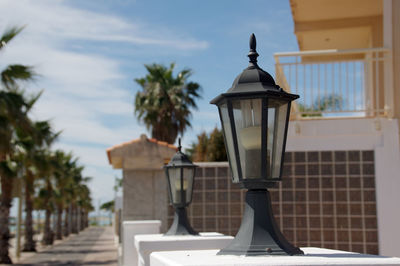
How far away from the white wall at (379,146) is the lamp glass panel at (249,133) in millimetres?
5779

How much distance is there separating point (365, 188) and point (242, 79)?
636 cm

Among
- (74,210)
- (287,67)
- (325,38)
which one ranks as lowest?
(74,210)

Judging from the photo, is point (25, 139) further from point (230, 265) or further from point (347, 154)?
point (230, 265)

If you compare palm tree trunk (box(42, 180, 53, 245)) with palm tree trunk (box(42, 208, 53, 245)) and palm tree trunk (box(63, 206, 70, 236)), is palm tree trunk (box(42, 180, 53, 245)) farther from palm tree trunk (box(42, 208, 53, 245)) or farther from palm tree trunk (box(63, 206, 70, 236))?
palm tree trunk (box(63, 206, 70, 236))

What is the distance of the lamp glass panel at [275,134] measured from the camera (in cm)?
336

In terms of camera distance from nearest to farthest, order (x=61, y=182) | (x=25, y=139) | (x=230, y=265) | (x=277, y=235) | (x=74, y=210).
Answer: (x=230, y=265) → (x=277, y=235) → (x=25, y=139) → (x=61, y=182) → (x=74, y=210)

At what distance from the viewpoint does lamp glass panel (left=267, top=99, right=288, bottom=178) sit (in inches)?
132


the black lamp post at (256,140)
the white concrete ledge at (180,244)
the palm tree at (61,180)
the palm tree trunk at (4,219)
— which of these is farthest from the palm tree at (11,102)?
the palm tree at (61,180)

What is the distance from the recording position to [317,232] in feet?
31.2

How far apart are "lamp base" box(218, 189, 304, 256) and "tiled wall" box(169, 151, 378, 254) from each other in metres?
6.14

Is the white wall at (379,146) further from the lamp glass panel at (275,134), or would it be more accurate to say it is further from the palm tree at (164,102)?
the palm tree at (164,102)

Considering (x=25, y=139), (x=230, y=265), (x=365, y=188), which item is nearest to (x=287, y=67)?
(x=365, y=188)

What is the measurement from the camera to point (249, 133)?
132 inches

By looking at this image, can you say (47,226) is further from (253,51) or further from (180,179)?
(253,51)
